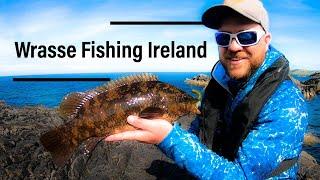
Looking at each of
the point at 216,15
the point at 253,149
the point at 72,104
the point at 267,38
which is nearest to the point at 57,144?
the point at 72,104

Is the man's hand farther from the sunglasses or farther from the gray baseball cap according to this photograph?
the gray baseball cap

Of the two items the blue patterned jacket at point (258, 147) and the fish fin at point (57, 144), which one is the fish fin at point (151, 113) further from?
the fish fin at point (57, 144)

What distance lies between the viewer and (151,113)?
197 inches

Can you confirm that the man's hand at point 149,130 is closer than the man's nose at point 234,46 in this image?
Yes

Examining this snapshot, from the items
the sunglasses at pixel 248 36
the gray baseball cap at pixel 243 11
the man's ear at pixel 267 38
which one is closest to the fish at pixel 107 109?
the sunglasses at pixel 248 36

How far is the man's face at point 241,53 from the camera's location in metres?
5.20

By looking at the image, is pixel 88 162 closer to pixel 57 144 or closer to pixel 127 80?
pixel 57 144

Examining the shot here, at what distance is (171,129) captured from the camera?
475cm

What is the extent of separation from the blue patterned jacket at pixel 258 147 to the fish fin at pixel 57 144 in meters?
1.21

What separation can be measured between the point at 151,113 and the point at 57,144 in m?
1.27

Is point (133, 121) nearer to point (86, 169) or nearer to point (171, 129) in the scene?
point (171, 129)

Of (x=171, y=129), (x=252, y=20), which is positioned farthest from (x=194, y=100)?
(x=252, y=20)

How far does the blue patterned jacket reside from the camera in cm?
469

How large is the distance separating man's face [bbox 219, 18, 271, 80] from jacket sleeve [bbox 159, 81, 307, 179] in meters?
0.64
